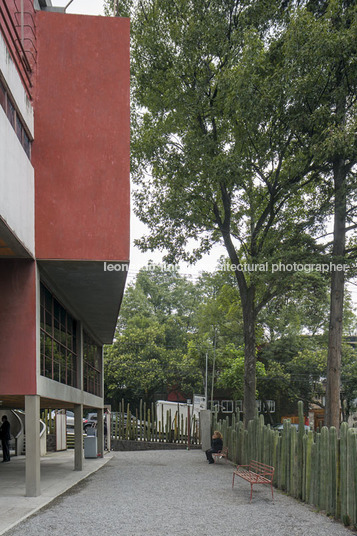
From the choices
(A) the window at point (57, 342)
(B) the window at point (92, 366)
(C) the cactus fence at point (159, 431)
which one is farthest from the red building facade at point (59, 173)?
(C) the cactus fence at point (159, 431)

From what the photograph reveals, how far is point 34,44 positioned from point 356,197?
38.1ft

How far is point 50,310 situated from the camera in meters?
15.3

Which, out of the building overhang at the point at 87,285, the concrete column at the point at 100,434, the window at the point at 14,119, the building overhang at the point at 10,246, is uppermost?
the window at the point at 14,119

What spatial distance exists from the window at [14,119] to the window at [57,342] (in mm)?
3481

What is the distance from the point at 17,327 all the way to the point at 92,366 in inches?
519

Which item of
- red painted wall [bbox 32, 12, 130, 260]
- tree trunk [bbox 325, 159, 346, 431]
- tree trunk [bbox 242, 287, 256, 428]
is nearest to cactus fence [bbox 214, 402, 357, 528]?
tree trunk [bbox 325, 159, 346, 431]

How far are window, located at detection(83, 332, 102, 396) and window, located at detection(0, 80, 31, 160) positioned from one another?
10.9m

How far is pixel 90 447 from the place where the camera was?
24000 mm

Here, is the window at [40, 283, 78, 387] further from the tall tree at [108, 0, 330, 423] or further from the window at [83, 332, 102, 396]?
the tall tree at [108, 0, 330, 423]

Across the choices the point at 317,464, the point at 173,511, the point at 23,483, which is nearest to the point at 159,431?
the point at 23,483

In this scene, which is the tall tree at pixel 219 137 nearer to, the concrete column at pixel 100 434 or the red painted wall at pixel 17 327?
the concrete column at pixel 100 434

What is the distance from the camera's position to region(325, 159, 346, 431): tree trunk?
18.5m

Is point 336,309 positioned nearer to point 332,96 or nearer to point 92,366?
point 332,96

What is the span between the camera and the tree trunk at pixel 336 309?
18.5 meters
